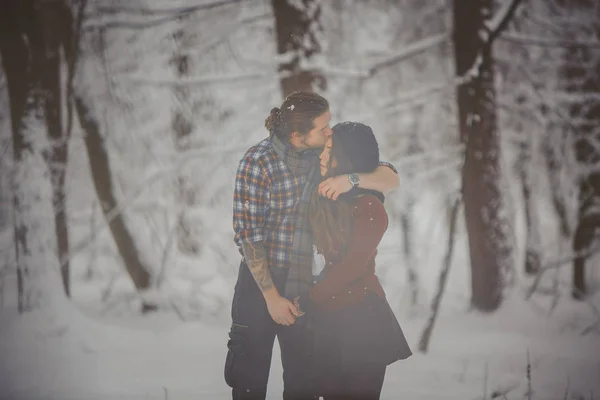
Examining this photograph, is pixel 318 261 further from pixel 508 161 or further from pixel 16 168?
pixel 508 161

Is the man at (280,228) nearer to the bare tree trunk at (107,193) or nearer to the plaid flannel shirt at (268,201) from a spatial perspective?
the plaid flannel shirt at (268,201)

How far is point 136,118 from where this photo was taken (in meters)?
3.77

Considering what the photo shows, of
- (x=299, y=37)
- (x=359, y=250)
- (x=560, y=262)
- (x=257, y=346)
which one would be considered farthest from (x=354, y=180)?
(x=560, y=262)

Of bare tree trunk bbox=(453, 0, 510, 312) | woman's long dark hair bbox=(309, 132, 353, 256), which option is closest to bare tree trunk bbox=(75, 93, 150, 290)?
woman's long dark hair bbox=(309, 132, 353, 256)

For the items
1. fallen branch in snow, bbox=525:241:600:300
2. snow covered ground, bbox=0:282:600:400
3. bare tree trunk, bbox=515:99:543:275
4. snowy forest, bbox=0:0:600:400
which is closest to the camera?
snow covered ground, bbox=0:282:600:400

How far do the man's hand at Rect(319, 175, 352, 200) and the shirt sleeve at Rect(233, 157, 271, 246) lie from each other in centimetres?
24

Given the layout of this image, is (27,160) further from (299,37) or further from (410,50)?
(410,50)

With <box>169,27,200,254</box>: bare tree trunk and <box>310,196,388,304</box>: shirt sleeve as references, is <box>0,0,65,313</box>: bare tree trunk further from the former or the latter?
<box>310,196,388,304</box>: shirt sleeve

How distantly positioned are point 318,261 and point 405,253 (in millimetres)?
1718

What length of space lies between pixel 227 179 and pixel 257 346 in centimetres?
164

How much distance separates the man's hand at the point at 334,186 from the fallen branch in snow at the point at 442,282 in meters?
1.35

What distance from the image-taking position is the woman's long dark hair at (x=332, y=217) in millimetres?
2105

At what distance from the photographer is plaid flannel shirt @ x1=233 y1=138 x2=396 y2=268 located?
208 cm

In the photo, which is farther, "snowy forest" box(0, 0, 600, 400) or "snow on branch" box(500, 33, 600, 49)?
"snow on branch" box(500, 33, 600, 49)
